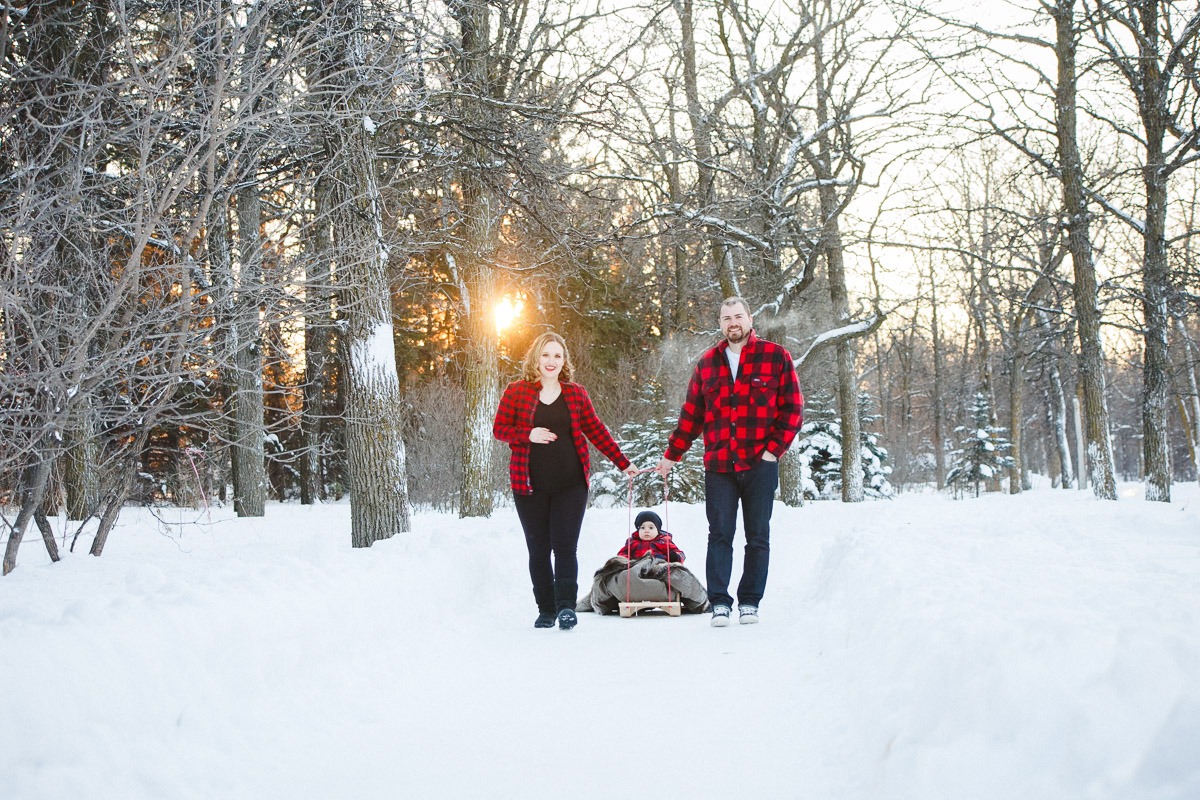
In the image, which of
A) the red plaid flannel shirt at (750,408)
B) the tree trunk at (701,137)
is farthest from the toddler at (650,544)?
the tree trunk at (701,137)

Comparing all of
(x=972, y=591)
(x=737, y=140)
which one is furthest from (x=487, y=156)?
(x=972, y=591)

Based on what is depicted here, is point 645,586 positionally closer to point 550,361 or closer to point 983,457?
point 550,361

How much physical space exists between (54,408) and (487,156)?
6.45m

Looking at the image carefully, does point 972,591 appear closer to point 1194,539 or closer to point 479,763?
point 479,763

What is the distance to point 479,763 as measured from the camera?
10.8 feet

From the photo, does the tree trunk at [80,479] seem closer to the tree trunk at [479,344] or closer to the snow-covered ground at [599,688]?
the snow-covered ground at [599,688]

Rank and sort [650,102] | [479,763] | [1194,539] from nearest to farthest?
[479,763], [1194,539], [650,102]

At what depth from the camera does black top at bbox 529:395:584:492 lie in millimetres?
6195

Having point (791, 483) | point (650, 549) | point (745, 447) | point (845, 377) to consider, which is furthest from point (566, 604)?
point (845, 377)

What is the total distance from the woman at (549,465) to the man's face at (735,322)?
1.17 m

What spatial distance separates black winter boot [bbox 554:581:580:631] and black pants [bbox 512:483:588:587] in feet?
0.10

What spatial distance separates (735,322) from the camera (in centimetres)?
596

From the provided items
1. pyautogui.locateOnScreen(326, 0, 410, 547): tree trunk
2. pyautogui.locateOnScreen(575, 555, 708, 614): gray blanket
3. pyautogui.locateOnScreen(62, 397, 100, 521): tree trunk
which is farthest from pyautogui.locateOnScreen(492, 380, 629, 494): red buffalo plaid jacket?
pyautogui.locateOnScreen(62, 397, 100, 521): tree trunk

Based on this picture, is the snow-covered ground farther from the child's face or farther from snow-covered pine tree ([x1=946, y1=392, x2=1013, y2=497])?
snow-covered pine tree ([x1=946, y1=392, x2=1013, y2=497])
